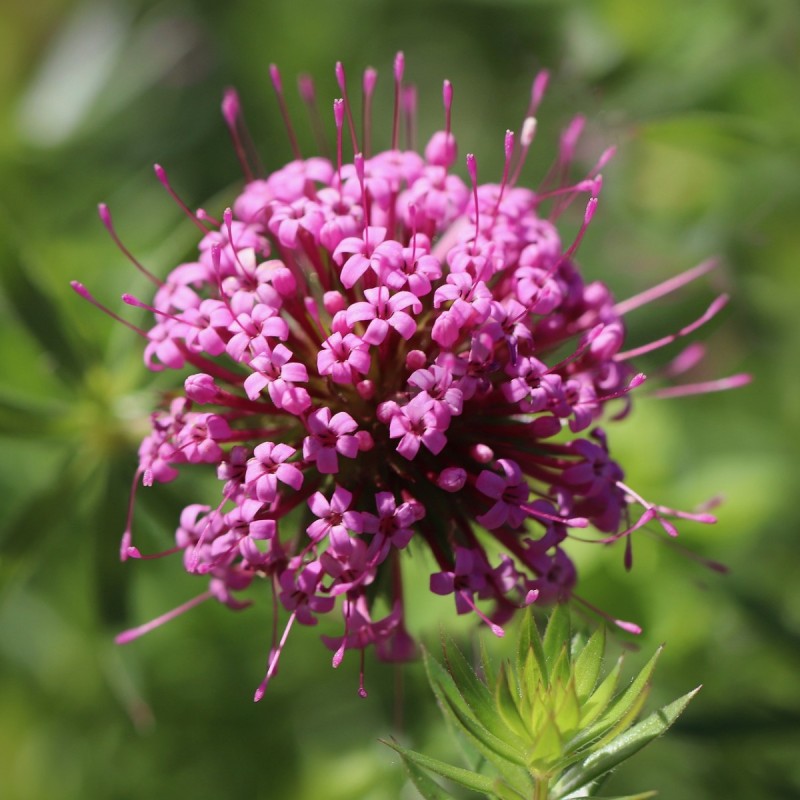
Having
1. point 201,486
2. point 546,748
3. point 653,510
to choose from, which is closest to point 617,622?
point 653,510

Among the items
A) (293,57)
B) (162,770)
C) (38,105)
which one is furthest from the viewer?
(293,57)

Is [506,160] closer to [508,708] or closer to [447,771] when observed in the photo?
[508,708]

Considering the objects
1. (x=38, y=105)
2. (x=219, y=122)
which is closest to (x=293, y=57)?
(x=219, y=122)

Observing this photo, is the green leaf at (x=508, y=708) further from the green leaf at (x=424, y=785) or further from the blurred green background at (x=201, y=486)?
the blurred green background at (x=201, y=486)

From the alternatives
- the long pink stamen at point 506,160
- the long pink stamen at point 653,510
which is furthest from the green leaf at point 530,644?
the long pink stamen at point 506,160

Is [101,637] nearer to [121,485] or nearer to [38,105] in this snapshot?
[121,485]

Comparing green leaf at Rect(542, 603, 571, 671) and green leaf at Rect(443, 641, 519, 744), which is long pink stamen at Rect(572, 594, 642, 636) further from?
green leaf at Rect(443, 641, 519, 744)
